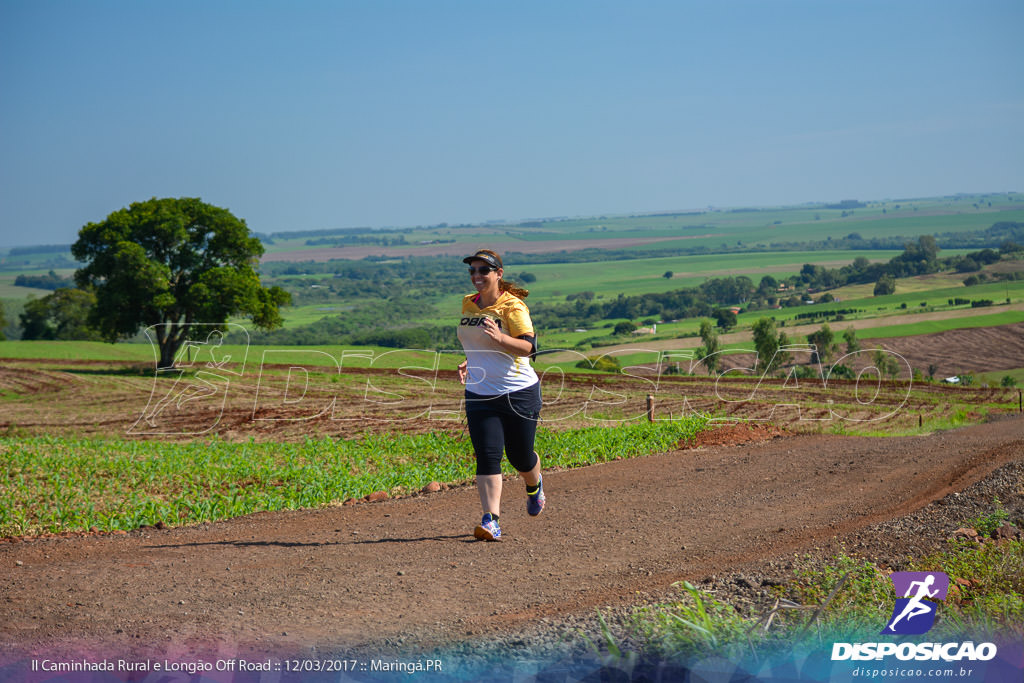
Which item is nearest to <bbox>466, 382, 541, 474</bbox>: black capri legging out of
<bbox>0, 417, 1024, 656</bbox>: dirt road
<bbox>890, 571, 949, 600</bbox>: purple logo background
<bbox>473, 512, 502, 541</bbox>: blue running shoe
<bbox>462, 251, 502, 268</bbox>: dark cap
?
<bbox>473, 512, 502, 541</bbox>: blue running shoe

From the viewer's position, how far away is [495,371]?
6238 millimetres

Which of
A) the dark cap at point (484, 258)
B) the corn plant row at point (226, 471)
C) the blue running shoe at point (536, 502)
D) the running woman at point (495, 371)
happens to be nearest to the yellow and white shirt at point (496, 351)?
the running woman at point (495, 371)

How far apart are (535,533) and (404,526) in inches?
48.3

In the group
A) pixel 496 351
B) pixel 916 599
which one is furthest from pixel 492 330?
pixel 916 599

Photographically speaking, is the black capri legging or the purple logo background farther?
the black capri legging

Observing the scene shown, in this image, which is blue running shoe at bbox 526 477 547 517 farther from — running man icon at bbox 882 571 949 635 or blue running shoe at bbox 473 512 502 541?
running man icon at bbox 882 571 949 635

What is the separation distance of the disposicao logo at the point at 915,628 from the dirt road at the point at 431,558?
3.87ft

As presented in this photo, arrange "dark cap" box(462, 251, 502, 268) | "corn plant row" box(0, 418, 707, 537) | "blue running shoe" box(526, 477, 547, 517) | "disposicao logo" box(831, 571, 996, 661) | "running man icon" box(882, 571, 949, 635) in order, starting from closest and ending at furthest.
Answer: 1. "disposicao logo" box(831, 571, 996, 661)
2. "running man icon" box(882, 571, 949, 635)
3. "dark cap" box(462, 251, 502, 268)
4. "blue running shoe" box(526, 477, 547, 517)
5. "corn plant row" box(0, 418, 707, 537)

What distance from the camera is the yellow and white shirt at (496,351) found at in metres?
6.19

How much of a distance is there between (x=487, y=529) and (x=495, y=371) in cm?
130

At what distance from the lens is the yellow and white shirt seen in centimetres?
619

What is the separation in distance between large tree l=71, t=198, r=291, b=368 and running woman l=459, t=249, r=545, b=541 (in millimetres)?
28304

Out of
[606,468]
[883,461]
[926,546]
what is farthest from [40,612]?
[883,461]

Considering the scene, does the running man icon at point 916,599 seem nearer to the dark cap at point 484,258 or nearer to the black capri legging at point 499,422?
the black capri legging at point 499,422
